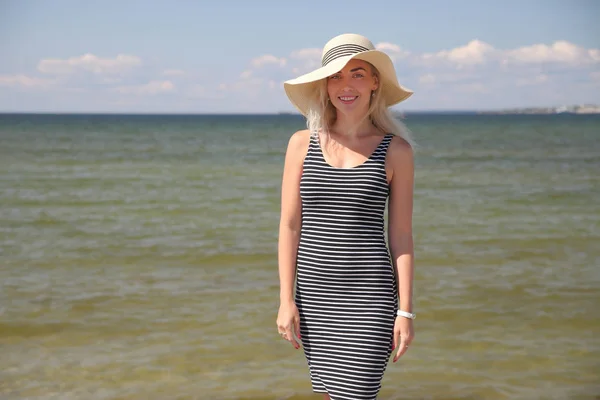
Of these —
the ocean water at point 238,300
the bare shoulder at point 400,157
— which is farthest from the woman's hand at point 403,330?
the ocean water at point 238,300

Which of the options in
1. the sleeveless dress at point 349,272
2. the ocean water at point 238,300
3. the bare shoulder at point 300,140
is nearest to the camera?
the sleeveless dress at point 349,272

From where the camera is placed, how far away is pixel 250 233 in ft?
38.6

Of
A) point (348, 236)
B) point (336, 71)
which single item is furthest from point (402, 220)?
point (336, 71)

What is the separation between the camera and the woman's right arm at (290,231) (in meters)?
3.10

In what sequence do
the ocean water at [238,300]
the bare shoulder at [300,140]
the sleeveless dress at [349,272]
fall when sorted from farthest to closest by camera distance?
the ocean water at [238,300] → the bare shoulder at [300,140] → the sleeveless dress at [349,272]

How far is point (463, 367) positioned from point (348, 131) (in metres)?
3.43

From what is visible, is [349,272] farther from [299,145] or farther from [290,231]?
[299,145]

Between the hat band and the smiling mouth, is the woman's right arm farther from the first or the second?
the hat band

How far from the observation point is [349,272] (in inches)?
120

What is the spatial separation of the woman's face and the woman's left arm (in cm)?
24

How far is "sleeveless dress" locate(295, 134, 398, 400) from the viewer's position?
303 centimetres

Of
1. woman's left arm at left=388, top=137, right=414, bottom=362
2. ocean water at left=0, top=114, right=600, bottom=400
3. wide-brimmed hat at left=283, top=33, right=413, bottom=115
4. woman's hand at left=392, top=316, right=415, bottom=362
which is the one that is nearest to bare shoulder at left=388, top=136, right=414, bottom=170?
woman's left arm at left=388, top=137, right=414, bottom=362

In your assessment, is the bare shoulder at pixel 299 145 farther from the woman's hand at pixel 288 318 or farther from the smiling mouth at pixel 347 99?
the woman's hand at pixel 288 318

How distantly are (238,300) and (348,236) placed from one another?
485 cm
